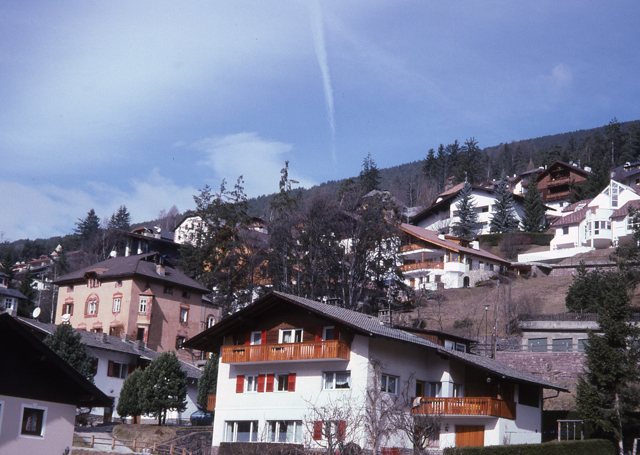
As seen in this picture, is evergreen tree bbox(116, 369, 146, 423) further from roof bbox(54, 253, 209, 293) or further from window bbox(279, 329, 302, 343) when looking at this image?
roof bbox(54, 253, 209, 293)

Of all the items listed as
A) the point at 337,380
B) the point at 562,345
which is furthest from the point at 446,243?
the point at 337,380

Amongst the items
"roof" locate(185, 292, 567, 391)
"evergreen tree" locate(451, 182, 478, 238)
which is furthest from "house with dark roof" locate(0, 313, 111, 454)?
"evergreen tree" locate(451, 182, 478, 238)

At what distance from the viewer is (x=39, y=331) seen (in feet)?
184

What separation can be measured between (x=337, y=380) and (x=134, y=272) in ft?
122

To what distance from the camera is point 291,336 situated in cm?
4041

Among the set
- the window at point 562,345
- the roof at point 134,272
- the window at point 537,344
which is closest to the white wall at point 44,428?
the window at point 537,344

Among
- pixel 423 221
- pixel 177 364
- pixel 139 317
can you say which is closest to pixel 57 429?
pixel 177 364

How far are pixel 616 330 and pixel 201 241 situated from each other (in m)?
53.3

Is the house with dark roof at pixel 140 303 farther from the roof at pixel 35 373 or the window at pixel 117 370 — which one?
the roof at pixel 35 373

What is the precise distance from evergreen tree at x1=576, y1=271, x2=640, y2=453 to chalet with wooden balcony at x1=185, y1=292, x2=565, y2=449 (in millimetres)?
2799

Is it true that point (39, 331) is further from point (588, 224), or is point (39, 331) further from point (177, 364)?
point (588, 224)

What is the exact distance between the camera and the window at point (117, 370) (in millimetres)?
58344

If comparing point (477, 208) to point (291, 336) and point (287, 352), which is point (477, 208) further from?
point (287, 352)

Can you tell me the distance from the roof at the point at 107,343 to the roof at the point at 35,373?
35292 mm
